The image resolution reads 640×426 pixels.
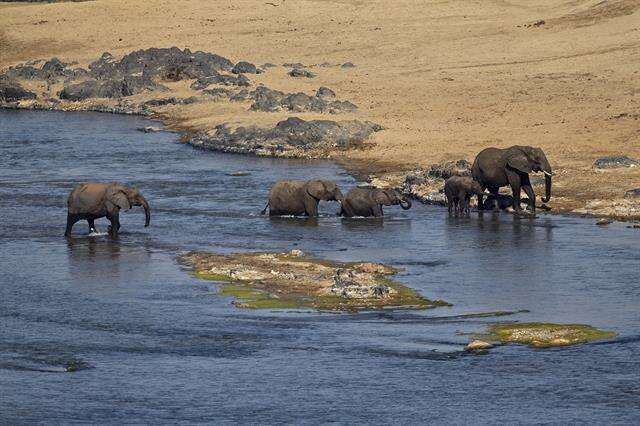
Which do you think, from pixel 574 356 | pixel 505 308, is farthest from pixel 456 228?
pixel 574 356

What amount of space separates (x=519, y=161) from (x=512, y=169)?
0.26 m

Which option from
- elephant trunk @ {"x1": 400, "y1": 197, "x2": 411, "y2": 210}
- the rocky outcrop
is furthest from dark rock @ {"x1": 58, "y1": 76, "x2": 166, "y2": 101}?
elephant trunk @ {"x1": 400, "y1": 197, "x2": 411, "y2": 210}

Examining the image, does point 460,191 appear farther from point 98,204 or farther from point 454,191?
point 98,204

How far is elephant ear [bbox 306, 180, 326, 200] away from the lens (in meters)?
38.6

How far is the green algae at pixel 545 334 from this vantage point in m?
25.3

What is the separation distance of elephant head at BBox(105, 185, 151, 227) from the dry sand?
10.5 m

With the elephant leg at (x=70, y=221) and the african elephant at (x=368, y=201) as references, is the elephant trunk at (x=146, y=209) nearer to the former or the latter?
the elephant leg at (x=70, y=221)

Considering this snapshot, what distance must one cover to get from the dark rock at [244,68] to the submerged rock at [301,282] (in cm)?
3719

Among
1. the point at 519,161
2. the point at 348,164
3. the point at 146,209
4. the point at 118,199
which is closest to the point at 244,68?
the point at 348,164

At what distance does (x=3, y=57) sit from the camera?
8331 cm

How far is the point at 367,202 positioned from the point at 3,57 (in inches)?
1941

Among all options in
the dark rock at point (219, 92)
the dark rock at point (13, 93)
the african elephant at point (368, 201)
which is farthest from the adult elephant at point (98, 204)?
the dark rock at point (13, 93)

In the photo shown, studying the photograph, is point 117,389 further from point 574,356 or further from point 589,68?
point 589,68

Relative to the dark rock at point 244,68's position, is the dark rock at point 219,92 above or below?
below
